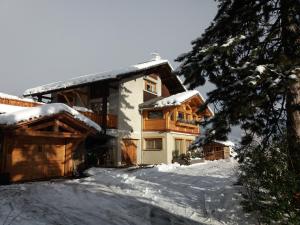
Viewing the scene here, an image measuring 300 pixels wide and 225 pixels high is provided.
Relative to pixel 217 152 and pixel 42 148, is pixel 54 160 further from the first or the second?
pixel 217 152

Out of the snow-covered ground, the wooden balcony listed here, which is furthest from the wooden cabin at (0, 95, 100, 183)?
the wooden balcony

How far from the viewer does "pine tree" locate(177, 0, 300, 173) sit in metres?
7.56

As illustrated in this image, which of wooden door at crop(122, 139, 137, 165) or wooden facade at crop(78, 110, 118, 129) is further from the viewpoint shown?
wooden door at crop(122, 139, 137, 165)

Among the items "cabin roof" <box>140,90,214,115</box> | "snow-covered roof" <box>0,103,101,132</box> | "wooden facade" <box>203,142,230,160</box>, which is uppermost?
"cabin roof" <box>140,90,214,115</box>

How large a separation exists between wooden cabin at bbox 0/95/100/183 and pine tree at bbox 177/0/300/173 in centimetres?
803

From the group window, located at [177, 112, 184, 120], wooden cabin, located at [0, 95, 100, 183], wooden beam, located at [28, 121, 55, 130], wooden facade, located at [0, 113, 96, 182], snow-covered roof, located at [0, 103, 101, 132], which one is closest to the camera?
snow-covered roof, located at [0, 103, 101, 132]

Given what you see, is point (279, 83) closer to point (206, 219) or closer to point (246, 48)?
point (246, 48)

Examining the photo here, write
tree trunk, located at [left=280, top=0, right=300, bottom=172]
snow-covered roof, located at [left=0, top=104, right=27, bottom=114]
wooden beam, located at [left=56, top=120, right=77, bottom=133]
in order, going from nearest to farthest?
tree trunk, located at [left=280, top=0, right=300, bottom=172] < wooden beam, located at [left=56, top=120, right=77, bottom=133] < snow-covered roof, located at [left=0, top=104, right=27, bottom=114]

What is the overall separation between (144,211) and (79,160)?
985cm

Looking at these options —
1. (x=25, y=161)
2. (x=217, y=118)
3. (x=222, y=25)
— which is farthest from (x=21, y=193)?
(x=222, y=25)

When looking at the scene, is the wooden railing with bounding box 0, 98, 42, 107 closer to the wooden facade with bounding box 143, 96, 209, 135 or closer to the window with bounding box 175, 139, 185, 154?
the wooden facade with bounding box 143, 96, 209, 135

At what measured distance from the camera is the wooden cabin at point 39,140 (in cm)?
1389

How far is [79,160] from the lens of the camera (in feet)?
59.9

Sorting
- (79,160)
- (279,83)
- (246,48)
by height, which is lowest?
(79,160)
